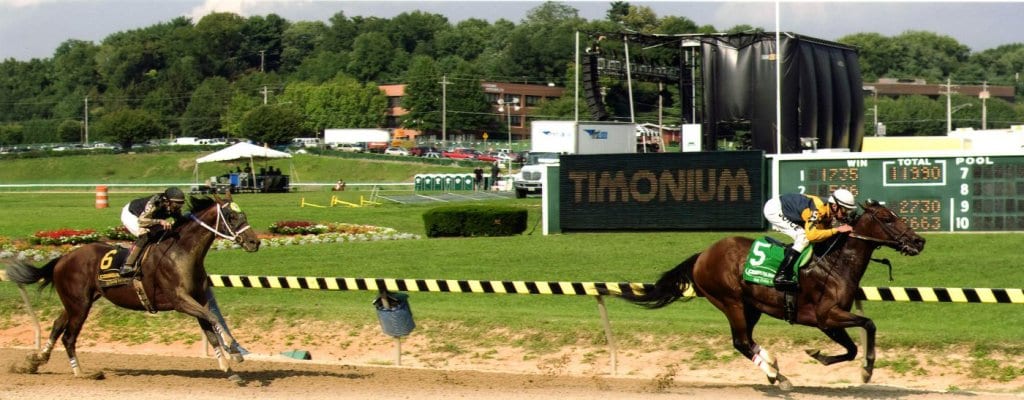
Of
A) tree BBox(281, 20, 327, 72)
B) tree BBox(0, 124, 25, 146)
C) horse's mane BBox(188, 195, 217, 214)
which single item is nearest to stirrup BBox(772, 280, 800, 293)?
horse's mane BBox(188, 195, 217, 214)

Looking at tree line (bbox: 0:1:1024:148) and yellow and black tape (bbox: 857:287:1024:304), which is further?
tree line (bbox: 0:1:1024:148)

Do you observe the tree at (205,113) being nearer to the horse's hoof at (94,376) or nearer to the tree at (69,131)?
the tree at (69,131)

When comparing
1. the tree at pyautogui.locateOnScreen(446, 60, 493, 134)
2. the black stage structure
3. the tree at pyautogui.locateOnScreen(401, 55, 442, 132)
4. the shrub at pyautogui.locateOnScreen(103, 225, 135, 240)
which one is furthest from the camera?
the tree at pyautogui.locateOnScreen(446, 60, 493, 134)

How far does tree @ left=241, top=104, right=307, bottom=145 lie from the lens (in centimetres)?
8944

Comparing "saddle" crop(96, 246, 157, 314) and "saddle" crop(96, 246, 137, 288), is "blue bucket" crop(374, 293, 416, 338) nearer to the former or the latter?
"saddle" crop(96, 246, 157, 314)

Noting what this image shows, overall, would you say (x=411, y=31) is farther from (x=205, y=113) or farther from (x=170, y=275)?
(x=170, y=275)

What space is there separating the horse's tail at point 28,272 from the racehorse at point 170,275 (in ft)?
0.61

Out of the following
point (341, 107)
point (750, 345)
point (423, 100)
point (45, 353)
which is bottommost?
point (45, 353)

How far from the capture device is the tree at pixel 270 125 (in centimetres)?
8944

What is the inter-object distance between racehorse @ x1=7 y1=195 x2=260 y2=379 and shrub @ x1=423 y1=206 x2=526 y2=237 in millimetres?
15311

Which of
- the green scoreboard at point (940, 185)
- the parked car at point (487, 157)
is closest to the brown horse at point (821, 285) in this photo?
the green scoreboard at point (940, 185)

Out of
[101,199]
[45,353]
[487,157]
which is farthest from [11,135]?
[45,353]

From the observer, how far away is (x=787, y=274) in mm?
11062

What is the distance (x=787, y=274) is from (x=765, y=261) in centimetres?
24
